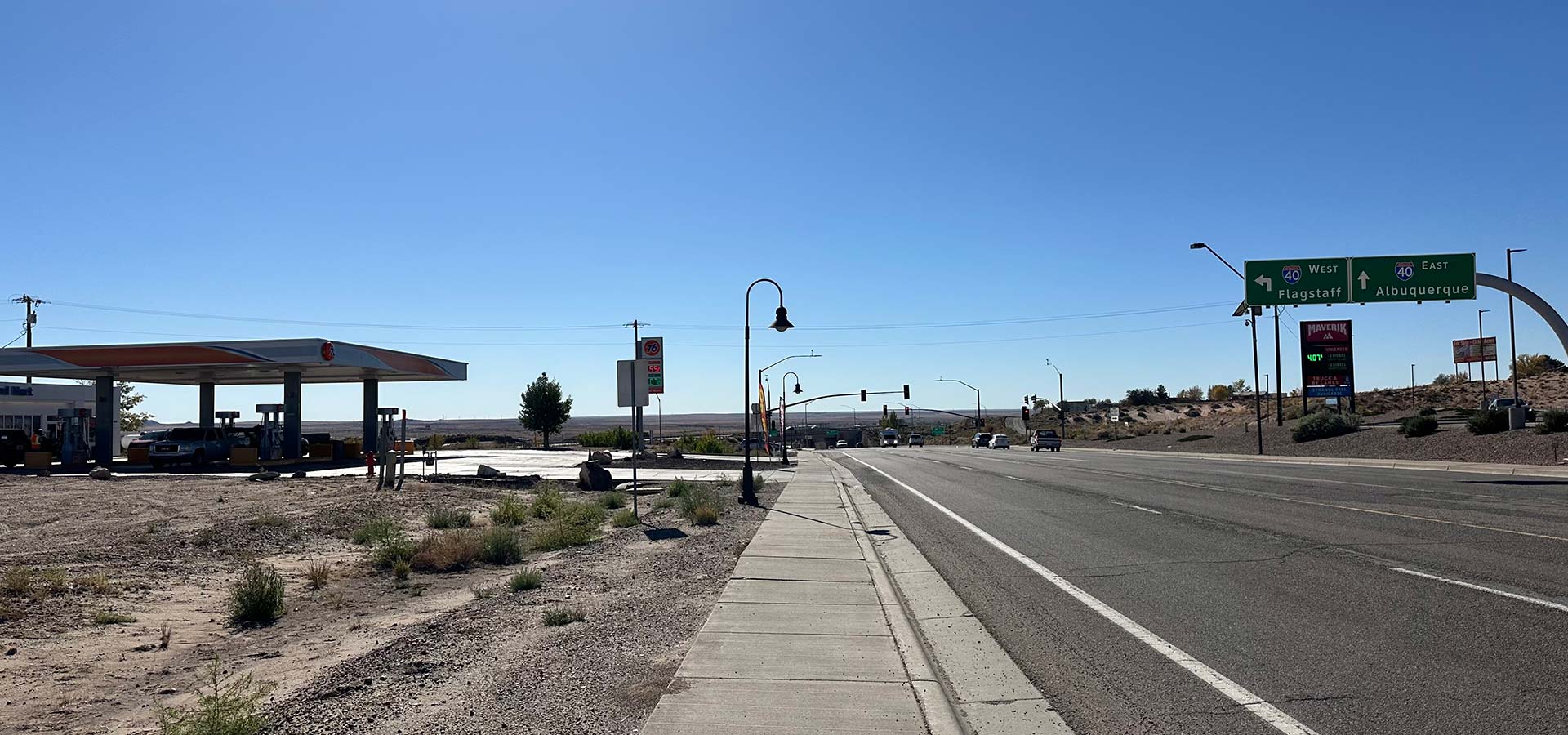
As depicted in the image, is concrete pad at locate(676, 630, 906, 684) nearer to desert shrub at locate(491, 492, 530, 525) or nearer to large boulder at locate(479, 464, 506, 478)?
desert shrub at locate(491, 492, 530, 525)

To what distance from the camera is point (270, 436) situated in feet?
161

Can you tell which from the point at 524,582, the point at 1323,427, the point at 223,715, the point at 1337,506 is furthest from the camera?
the point at 1323,427

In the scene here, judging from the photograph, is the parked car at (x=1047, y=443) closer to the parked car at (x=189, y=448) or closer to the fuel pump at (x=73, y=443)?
the parked car at (x=189, y=448)

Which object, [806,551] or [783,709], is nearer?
[783,709]

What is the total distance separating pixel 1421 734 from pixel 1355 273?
33144 mm

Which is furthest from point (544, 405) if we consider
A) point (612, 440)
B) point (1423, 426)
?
point (1423, 426)

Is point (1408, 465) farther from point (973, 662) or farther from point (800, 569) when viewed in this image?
point (973, 662)

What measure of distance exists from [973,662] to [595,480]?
24.0 m

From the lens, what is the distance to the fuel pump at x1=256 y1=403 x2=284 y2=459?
48625mm

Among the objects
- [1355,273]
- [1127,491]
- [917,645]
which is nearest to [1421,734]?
[917,645]

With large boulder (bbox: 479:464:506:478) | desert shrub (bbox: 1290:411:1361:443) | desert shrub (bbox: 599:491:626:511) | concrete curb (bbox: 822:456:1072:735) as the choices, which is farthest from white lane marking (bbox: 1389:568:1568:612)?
desert shrub (bbox: 1290:411:1361:443)

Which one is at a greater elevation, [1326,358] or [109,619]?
Answer: [1326,358]

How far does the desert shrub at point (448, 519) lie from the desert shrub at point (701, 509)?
4305mm

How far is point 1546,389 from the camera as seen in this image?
83438mm
